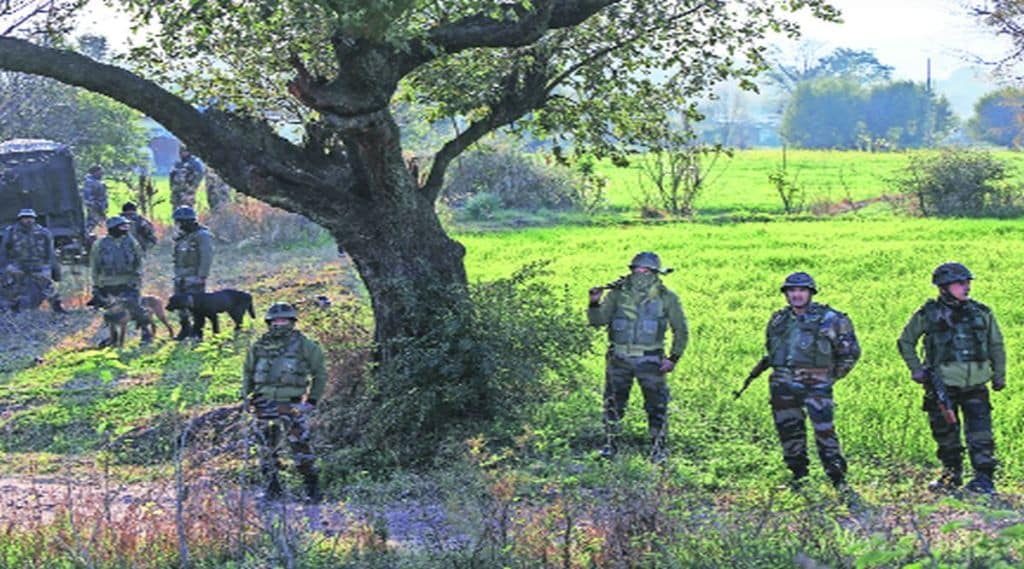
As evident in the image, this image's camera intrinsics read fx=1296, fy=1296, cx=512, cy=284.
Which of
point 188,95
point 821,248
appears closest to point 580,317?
point 188,95

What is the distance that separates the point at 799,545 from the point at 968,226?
22.0m

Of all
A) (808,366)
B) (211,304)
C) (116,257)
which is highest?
(116,257)

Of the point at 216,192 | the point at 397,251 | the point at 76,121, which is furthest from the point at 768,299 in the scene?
the point at 76,121

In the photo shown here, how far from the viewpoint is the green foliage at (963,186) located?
104 feet

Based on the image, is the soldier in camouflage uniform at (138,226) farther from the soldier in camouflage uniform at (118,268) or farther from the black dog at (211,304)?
the black dog at (211,304)

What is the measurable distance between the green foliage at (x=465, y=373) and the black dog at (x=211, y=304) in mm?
5515

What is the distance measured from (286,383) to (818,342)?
397 cm

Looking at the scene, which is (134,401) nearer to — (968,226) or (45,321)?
(45,321)

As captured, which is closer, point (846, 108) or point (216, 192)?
point (216, 192)

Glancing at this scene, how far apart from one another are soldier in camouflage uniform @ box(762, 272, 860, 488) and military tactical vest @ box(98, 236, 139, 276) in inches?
400

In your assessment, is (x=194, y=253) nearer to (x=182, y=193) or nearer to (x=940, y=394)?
(x=182, y=193)

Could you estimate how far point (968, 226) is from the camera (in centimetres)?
2741

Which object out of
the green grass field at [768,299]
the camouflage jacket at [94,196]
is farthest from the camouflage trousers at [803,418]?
the camouflage jacket at [94,196]

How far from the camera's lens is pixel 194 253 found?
16.9 metres
